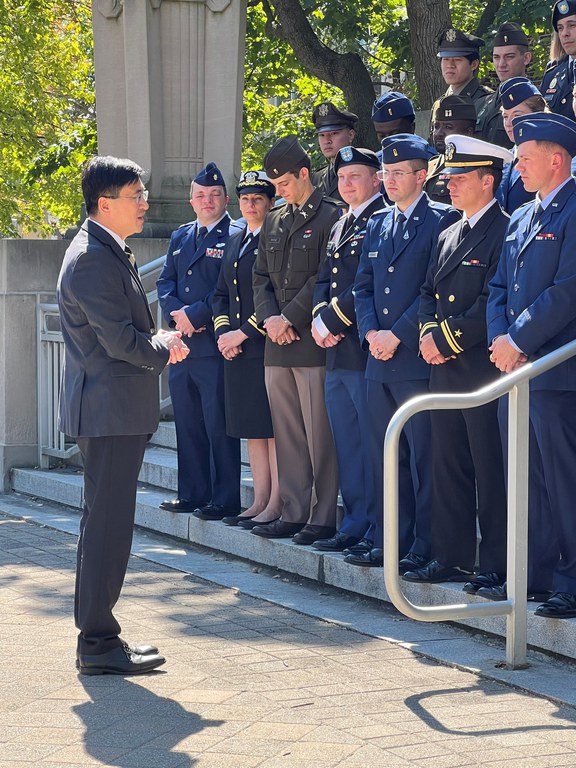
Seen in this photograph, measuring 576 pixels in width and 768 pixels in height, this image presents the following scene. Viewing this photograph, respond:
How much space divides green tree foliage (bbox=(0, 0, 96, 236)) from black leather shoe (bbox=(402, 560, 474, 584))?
57.3 ft

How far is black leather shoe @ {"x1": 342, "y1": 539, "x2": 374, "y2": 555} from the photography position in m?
7.05

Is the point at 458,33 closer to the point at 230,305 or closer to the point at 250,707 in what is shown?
the point at 230,305

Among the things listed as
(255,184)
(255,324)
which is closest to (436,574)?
(255,324)

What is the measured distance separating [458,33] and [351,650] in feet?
14.9

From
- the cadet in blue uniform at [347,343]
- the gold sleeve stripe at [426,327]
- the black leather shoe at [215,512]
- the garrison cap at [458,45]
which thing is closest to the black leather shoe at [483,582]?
the cadet in blue uniform at [347,343]

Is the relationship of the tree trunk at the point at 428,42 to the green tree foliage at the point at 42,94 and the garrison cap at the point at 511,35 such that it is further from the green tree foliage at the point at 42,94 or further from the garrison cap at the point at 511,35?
the green tree foliage at the point at 42,94

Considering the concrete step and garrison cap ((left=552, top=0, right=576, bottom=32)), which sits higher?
garrison cap ((left=552, top=0, right=576, bottom=32))

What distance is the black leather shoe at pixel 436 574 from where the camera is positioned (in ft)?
21.4

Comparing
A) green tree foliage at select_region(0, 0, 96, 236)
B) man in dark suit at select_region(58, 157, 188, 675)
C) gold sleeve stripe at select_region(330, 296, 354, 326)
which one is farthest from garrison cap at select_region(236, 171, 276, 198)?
green tree foliage at select_region(0, 0, 96, 236)

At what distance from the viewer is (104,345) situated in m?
5.61

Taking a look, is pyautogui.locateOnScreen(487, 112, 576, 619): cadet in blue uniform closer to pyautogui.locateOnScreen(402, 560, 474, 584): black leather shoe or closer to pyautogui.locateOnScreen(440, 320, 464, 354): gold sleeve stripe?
pyautogui.locateOnScreen(440, 320, 464, 354): gold sleeve stripe

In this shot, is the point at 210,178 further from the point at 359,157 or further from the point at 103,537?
the point at 103,537

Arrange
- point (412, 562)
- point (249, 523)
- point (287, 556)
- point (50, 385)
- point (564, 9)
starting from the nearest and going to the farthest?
point (412, 562), point (287, 556), point (564, 9), point (249, 523), point (50, 385)

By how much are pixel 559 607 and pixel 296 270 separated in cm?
268
